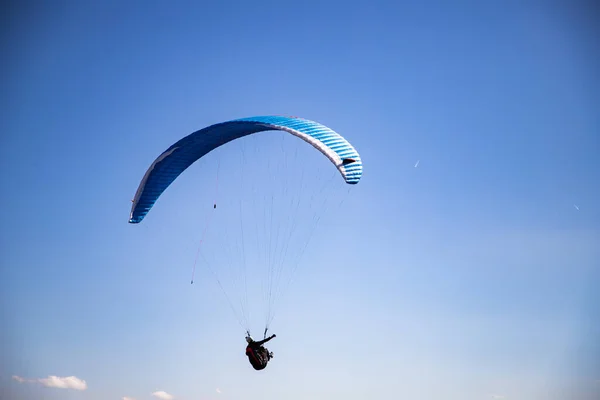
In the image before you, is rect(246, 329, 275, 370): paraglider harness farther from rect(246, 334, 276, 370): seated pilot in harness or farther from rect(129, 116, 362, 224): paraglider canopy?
rect(129, 116, 362, 224): paraglider canopy

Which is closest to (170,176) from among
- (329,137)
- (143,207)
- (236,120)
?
(143,207)

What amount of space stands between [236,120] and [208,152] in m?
3.30

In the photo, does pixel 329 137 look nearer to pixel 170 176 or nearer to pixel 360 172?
pixel 360 172

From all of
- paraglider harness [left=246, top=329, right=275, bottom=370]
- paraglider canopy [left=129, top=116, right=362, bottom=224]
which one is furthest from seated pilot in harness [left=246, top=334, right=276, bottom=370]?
paraglider canopy [left=129, top=116, right=362, bottom=224]

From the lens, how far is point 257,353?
85.9 feet

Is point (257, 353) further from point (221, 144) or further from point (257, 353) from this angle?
point (221, 144)

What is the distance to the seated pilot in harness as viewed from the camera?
2617cm

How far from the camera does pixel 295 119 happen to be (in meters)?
26.3

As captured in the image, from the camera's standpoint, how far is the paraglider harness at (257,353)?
85.9 feet

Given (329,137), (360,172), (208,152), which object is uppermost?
(208,152)

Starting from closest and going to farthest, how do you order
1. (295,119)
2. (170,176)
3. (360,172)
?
(360,172) → (295,119) → (170,176)

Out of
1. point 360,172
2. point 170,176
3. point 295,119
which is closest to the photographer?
point 360,172

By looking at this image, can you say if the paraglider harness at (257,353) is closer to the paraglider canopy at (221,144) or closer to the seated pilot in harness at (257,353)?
the seated pilot in harness at (257,353)

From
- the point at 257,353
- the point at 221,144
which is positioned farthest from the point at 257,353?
the point at 221,144
